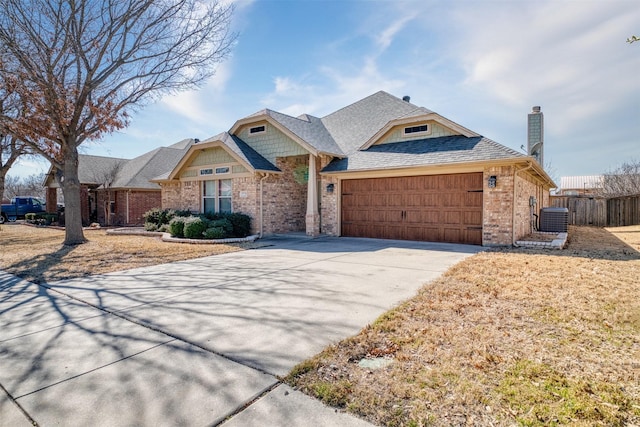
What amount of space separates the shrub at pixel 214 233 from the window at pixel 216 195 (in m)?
2.36

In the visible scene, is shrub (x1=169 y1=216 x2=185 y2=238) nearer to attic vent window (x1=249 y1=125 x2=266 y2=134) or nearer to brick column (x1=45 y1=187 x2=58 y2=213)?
attic vent window (x1=249 y1=125 x2=266 y2=134)

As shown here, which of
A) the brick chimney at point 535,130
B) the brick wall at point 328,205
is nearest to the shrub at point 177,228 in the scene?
the brick wall at point 328,205

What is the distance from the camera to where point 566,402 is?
2355 millimetres

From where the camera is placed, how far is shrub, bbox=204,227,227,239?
12.2m

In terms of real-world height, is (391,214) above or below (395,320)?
above

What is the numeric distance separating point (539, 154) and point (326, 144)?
11.1 metres

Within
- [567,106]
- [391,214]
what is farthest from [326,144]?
[567,106]

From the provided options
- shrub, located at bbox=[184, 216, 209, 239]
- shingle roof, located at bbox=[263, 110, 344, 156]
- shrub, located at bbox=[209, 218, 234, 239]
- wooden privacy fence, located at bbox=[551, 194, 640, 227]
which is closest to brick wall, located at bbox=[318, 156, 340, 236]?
shingle roof, located at bbox=[263, 110, 344, 156]

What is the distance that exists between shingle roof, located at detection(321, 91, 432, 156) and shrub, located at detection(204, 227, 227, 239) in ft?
19.4

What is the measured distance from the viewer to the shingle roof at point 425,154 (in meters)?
10.2

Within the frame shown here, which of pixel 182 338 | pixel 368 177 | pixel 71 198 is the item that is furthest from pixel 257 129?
pixel 182 338

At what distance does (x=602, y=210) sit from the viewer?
776 inches

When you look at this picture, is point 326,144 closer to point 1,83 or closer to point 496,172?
point 496,172

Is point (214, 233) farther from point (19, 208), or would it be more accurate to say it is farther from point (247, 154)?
point (19, 208)
